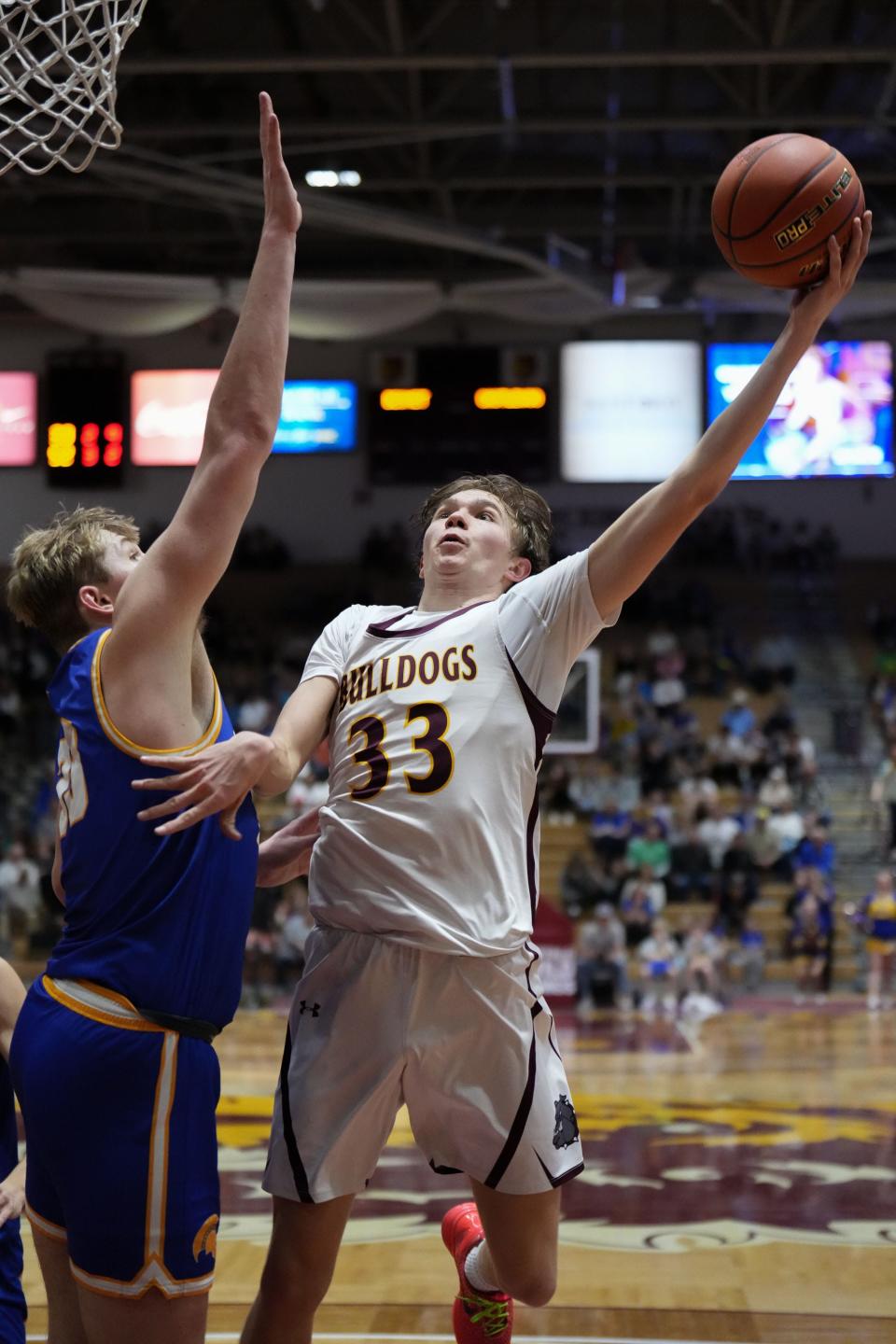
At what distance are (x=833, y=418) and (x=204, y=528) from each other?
1869cm

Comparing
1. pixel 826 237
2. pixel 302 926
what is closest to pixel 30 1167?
pixel 826 237

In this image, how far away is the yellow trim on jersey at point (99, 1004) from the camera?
7.94 feet

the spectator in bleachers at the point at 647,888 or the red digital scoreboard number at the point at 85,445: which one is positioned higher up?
the red digital scoreboard number at the point at 85,445

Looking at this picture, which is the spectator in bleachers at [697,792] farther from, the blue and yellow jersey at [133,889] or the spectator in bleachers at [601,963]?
the blue and yellow jersey at [133,889]

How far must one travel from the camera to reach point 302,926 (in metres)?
14.9

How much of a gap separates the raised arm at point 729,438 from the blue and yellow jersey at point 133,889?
982 mm

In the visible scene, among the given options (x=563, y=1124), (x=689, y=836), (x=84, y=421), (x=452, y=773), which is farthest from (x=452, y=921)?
(x=84, y=421)

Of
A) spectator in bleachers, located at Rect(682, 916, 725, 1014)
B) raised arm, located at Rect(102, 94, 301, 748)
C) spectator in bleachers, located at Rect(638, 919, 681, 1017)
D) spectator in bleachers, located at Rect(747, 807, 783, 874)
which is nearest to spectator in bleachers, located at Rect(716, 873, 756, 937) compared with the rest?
spectator in bleachers, located at Rect(747, 807, 783, 874)

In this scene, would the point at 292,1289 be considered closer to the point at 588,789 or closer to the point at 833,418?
the point at 588,789

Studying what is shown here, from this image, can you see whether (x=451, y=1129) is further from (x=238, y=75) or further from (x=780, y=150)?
(x=238, y=75)

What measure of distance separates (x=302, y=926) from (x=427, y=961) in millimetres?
12028

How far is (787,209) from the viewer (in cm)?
312

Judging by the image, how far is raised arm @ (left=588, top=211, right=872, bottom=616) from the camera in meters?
2.87

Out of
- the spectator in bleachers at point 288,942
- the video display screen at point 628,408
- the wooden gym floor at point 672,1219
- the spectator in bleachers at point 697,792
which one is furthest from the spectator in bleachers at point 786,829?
the wooden gym floor at point 672,1219
